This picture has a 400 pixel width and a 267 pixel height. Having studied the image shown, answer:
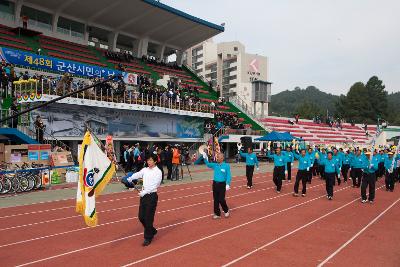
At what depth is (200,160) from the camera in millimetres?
33094

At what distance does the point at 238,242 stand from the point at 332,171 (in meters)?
7.21

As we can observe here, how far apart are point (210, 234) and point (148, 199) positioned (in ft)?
5.74

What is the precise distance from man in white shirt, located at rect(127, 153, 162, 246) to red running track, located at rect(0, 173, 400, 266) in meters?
0.30

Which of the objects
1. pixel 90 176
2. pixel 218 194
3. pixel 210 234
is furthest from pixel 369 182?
pixel 90 176

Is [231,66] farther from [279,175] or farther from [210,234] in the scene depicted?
[210,234]

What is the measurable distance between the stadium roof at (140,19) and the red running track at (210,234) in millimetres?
25138

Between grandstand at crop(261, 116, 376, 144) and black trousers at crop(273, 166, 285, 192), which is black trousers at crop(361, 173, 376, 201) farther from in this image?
grandstand at crop(261, 116, 376, 144)

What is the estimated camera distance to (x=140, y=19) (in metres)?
38.9

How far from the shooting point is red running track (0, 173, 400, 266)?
7.05 m

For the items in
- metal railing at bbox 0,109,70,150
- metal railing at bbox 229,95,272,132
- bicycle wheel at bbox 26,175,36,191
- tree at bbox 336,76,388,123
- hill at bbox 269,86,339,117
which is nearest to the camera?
bicycle wheel at bbox 26,175,36,191

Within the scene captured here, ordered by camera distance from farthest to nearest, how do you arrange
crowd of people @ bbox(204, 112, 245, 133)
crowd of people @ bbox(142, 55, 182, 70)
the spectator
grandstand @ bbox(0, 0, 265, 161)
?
crowd of people @ bbox(142, 55, 182, 70) → crowd of people @ bbox(204, 112, 245, 133) → grandstand @ bbox(0, 0, 265, 161) → the spectator

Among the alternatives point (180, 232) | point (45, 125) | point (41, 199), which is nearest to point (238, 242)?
point (180, 232)

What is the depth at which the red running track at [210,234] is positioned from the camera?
705cm

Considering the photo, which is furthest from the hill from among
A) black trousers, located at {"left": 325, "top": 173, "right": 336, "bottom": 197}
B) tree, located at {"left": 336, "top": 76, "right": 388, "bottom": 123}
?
black trousers, located at {"left": 325, "top": 173, "right": 336, "bottom": 197}
